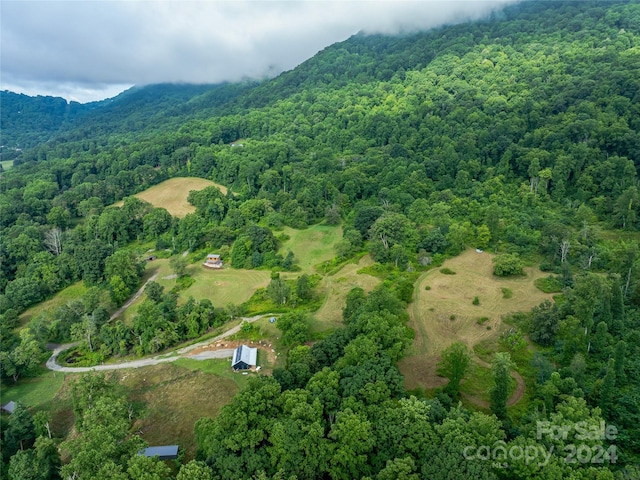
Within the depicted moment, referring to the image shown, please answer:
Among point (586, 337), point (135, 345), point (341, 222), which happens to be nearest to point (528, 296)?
point (586, 337)

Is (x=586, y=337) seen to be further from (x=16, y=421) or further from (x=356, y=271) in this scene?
(x=16, y=421)

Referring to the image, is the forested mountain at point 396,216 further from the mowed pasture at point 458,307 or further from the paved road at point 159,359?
the mowed pasture at point 458,307

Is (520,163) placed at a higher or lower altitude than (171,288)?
higher

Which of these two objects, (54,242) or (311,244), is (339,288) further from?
(54,242)

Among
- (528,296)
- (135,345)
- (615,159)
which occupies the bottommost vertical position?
(528,296)

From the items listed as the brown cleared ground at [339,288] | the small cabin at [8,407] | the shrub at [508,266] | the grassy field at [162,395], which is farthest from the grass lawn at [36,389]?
the shrub at [508,266]

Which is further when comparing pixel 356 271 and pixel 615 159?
pixel 615 159

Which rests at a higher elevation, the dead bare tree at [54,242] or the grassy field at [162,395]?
the dead bare tree at [54,242]
